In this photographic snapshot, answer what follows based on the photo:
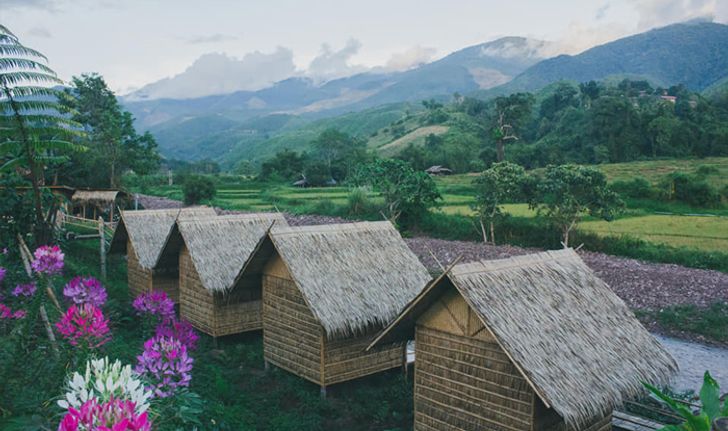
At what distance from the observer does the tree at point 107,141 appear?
3338 cm

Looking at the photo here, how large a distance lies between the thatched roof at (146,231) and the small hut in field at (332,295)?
5030mm

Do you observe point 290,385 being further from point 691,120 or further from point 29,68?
point 691,120

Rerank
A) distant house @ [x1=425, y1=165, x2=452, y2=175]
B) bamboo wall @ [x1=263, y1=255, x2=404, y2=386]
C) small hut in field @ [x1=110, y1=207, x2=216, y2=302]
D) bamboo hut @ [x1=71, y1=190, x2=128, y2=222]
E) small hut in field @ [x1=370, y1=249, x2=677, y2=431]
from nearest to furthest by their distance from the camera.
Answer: small hut in field @ [x1=370, y1=249, x2=677, y2=431] → bamboo wall @ [x1=263, y1=255, x2=404, y2=386] → small hut in field @ [x1=110, y1=207, x2=216, y2=302] → bamboo hut @ [x1=71, y1=190, x2=128, y2=222] → distant house @ [x1=425, y1=165, x2=452, y2=175]

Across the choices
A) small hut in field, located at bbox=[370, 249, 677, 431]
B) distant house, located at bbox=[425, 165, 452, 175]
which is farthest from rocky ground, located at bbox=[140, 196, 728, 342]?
distant house, located at bbox=[425, 165, 452, 175]

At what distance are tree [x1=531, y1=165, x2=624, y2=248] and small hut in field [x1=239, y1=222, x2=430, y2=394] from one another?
1221 cm

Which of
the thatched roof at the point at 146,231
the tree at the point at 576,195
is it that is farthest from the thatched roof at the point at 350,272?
the tree at the point at 576,195

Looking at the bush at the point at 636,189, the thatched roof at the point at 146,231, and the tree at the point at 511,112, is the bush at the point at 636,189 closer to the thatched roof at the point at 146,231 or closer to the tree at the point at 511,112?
the thatched roof at the point at 146,231

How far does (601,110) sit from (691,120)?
614 cm

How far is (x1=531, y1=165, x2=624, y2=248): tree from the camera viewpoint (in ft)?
69.1

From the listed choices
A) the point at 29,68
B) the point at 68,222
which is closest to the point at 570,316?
the point at 29,68

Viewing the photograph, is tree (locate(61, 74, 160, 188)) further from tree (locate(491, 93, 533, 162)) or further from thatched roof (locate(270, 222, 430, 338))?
tree (locate(491, 93, 533, 162))

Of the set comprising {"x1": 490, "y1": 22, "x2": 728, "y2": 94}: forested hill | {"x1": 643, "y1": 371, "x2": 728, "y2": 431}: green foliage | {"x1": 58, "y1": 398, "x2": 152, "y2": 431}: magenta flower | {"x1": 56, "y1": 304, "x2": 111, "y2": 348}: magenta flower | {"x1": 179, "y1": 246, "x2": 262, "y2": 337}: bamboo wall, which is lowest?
{"x1": 179, "y1": 246, "x2": 262, "y2": 337}: bamboo wall

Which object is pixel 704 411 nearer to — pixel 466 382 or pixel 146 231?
pixel 466 382

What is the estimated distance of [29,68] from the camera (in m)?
6.83
